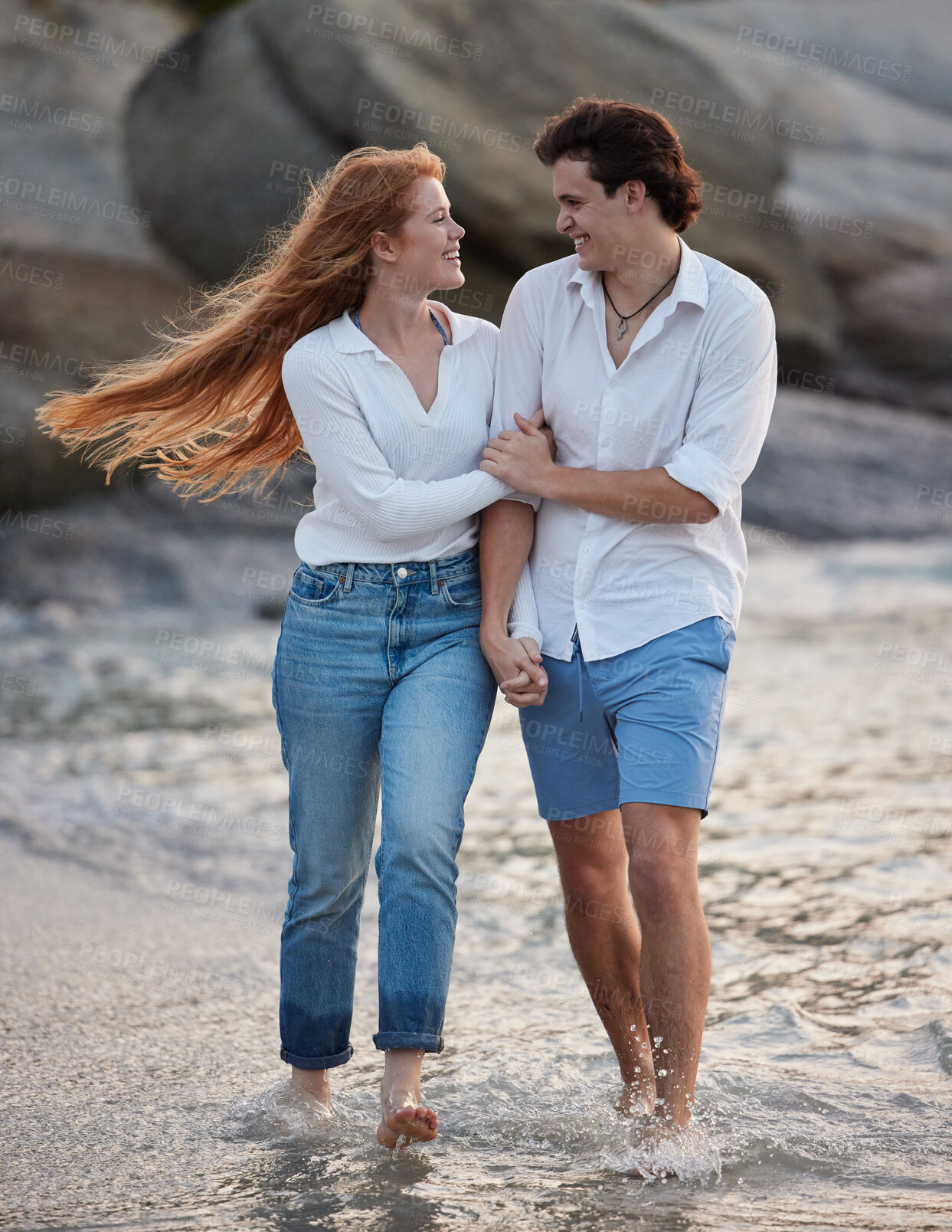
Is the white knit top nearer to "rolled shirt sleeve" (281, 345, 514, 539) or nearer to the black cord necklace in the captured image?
"rolled shirt sleeve" (281, 345, 514, 539)

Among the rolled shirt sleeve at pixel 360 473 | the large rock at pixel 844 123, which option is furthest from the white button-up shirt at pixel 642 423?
the large rock at pixel 844 123

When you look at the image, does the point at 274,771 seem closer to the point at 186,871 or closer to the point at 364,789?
the point at 186,871

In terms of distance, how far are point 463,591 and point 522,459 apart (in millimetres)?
308

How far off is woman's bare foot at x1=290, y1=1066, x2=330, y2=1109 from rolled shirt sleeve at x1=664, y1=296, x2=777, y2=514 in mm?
1494

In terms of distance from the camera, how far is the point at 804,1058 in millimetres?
3422

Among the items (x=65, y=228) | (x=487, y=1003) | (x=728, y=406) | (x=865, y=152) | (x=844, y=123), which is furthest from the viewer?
(x=844, y=123)

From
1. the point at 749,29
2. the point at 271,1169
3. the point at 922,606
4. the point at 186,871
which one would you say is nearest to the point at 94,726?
the point at 186,871

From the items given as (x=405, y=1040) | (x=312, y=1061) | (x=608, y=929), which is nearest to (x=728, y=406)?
(x=608, y=929)

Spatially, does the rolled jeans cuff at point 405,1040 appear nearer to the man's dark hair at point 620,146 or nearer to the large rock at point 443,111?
the man's dark hair at point 620,146

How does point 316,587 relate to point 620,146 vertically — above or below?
below

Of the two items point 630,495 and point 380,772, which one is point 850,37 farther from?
point 380,772

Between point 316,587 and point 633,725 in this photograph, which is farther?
point 316,587

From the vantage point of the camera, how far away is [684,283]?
2.90 meters

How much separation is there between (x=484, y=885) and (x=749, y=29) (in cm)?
1702
